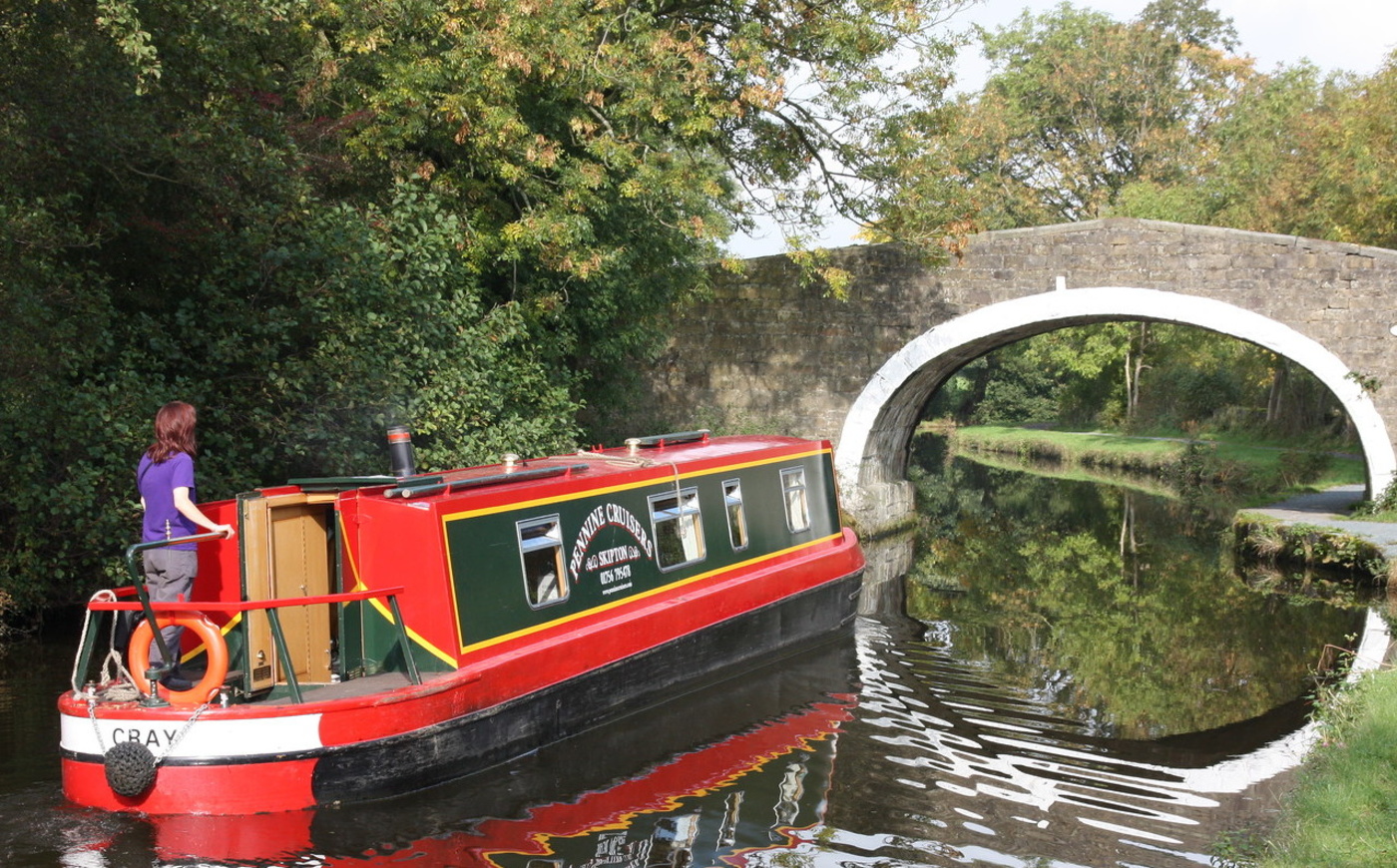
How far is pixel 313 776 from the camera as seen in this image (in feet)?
17.4

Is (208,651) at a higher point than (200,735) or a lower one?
higher

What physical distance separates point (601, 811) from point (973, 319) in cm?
998

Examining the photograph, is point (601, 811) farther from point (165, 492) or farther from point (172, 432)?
point (172, 432)

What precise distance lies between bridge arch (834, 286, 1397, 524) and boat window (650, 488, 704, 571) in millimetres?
7227

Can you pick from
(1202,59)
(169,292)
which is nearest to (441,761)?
(169,292)

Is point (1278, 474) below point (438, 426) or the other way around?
below

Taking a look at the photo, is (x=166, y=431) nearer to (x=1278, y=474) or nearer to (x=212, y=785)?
(x=212, y=785)

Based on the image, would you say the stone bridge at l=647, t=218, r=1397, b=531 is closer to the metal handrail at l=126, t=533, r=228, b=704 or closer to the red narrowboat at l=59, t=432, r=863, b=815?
the red narrowboat at l=59, t=432, r=863, b=815

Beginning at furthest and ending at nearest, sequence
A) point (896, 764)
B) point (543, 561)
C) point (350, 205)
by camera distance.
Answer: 1. point (350, 205)
2. point (543, 561)
3. point (896, 764)

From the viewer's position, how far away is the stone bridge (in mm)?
13445

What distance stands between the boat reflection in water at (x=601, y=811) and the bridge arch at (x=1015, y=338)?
26.1 feet

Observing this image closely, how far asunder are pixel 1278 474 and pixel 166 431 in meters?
17.5

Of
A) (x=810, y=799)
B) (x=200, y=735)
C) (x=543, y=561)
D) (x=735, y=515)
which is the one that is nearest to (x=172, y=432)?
(x=200, y=735)

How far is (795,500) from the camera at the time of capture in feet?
30.7
